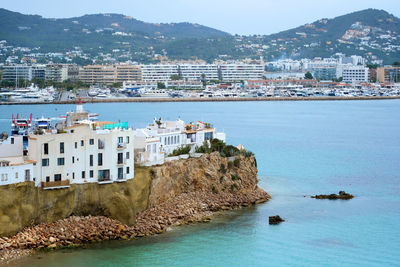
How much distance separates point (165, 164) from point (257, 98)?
8993 cm

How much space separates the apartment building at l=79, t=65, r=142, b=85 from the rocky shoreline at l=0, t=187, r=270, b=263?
10520 centimetres

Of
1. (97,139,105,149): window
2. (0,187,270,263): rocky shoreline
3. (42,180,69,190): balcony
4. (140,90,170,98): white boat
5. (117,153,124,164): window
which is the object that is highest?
(97,139,105,149): window

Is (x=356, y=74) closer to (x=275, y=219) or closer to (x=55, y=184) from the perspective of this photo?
(x=275, y=219)

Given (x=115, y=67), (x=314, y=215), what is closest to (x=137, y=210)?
(x=314, y=215)

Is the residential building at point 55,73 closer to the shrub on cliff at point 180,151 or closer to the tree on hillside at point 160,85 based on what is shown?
the tree on hillside at point 160,85

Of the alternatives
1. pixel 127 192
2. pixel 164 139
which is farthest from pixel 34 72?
pixel 127 192

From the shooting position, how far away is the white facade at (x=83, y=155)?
64.9 ft

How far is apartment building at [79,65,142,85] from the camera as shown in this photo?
420 ft

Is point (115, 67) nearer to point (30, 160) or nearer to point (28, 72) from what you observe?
point (28, 72)

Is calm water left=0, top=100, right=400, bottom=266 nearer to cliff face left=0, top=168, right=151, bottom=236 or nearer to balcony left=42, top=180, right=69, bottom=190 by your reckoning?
cliff face left=0, top=168, right=151, bottom=236

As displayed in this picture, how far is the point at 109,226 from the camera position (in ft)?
66.3

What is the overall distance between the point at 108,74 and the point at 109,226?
111439 millimetres

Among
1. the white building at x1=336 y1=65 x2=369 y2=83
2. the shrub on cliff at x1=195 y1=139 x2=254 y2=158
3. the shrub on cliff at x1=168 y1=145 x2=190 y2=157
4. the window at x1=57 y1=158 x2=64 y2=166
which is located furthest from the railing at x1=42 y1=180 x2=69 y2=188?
the white building at x1=336 y1=65 x2=369 y2=83

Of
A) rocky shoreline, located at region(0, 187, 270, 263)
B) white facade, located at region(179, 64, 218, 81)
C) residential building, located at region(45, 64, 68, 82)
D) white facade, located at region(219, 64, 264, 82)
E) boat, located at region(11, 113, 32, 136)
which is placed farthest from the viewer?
white facade, located at region(219, 64, 264, 82)
